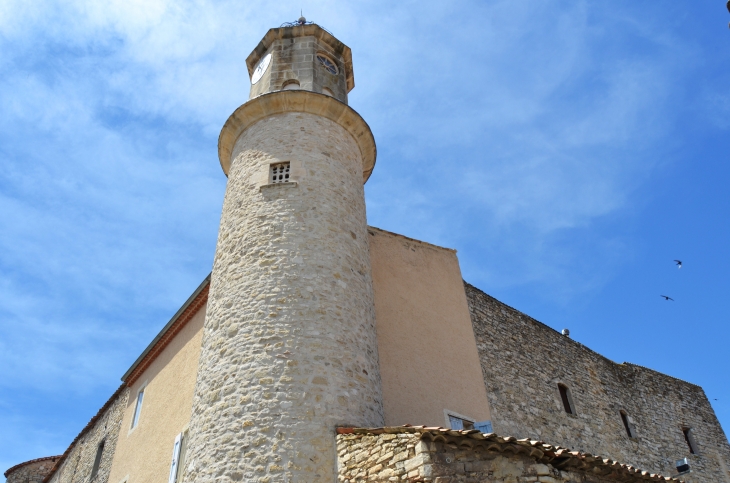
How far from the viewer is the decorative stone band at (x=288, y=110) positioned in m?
10.8

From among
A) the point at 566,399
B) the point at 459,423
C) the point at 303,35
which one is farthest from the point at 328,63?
the point at 566,399

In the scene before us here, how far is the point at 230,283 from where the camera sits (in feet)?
29.3

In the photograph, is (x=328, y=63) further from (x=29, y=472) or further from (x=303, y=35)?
(x=29, y=472)

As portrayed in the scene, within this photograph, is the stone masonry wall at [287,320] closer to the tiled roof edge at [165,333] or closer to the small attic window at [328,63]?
the small attic window at [328,63]

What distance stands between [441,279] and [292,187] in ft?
15.0

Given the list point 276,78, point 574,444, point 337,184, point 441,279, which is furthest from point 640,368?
point 276,78

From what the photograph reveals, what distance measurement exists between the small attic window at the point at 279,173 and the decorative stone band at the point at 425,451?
14.8ft

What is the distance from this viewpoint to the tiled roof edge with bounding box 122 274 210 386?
11742 millimetres

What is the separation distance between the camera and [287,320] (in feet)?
26.8

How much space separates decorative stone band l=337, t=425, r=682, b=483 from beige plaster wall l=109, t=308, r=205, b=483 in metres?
4.44

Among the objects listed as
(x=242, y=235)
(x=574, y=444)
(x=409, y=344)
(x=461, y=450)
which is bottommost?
(x=461, y=450)

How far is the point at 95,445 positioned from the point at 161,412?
6689mm

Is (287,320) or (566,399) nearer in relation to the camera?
(287,320)

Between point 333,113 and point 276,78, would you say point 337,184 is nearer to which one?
point 333,113
